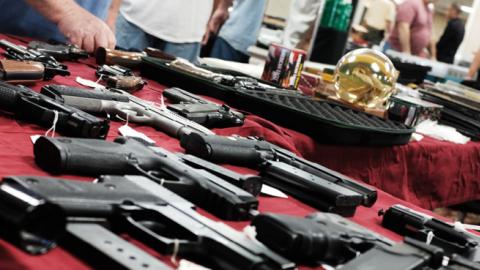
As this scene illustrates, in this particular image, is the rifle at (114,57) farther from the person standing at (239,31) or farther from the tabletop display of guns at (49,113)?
the person standing at (239,31)

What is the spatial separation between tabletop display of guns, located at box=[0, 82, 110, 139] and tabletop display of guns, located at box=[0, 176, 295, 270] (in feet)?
1.12

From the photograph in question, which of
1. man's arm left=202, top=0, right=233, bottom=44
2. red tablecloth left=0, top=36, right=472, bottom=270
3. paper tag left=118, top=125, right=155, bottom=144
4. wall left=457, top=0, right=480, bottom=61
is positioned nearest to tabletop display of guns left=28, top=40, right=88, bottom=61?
red tablecloth left=0, top=36, right=472, bottom=270

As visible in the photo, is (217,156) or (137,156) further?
(217,156)

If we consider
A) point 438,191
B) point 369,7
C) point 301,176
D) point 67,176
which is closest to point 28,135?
point 67,176

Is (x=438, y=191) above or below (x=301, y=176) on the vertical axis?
Result: below

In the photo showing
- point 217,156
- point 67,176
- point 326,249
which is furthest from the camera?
point 217,156

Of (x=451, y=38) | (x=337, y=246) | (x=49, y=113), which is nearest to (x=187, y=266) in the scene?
(x=337, y=246)

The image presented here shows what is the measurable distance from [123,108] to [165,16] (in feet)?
6.40

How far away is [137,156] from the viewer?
44.2 inches

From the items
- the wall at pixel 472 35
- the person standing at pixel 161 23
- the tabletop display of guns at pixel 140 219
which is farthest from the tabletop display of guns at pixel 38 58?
the wall at pixel 472 35

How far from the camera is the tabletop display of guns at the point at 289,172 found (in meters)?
1.33

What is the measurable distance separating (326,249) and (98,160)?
0.43 m

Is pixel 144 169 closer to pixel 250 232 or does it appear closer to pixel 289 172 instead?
pixel 250 232

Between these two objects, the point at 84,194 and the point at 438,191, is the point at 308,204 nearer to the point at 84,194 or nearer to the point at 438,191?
the point at 84,194
